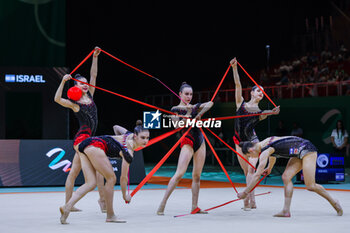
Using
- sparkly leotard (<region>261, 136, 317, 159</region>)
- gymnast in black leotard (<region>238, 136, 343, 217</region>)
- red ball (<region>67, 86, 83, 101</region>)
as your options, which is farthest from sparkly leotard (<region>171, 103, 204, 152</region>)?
→ red ball (<region>67, 86, 83, 101</region>)

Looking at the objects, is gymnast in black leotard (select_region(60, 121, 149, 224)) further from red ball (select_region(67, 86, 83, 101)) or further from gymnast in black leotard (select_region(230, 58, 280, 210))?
gymnast in black leotard (select_region(230, 58, 280, 210))

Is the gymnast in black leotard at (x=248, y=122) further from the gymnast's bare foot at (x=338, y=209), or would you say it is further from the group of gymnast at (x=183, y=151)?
the gymnast's bare foot at (x=338, y=209)

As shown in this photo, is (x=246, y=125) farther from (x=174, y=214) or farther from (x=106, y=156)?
(x=106, y=156)

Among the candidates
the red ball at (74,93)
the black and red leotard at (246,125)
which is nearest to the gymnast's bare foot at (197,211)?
the black and red leotard at (246,125)

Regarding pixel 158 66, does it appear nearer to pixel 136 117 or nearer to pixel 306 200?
pixel 136 117

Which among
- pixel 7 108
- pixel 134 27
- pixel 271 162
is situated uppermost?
pixel 134 27

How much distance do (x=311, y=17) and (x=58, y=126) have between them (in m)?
15.6

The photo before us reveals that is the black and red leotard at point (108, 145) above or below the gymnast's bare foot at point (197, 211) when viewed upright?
above

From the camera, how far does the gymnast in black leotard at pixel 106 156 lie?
7113mm

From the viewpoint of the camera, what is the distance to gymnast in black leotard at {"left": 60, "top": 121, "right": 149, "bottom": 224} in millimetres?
7113

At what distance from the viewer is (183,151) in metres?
8.25

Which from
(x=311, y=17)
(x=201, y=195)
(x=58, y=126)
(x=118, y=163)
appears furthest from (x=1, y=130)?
(x=311, y=17)

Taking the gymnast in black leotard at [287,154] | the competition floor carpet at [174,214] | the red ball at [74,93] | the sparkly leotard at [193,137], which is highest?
the red ball at [74,93]

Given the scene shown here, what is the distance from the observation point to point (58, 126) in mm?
16953
